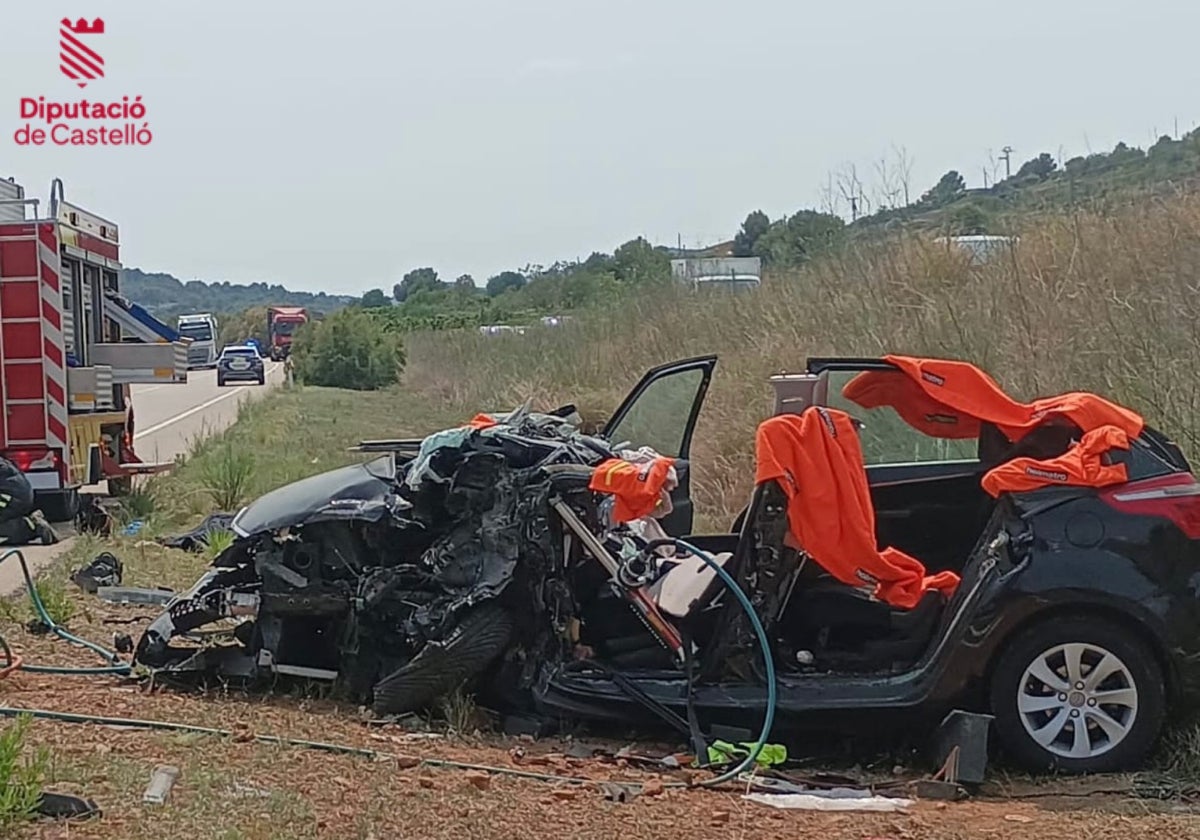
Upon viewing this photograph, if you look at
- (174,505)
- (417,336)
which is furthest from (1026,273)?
(417,336)

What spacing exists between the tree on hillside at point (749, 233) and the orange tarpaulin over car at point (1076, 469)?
1578cm

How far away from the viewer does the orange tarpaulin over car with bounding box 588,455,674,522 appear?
20.4 feet

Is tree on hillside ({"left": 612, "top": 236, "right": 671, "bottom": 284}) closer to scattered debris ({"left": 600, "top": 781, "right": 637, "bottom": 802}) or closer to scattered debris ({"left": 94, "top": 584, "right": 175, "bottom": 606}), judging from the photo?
scattered debris ({"left": 94, "top": 584, "right": 175, "bottom": 606})

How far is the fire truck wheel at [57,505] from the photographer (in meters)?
13.2

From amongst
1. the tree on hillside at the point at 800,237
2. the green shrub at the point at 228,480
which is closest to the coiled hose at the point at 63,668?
the green shrub at the point at 228,480

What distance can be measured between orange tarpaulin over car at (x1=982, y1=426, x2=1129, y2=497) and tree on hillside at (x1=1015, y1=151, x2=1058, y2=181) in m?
9.59

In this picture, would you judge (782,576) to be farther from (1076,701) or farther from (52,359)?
(52,359)

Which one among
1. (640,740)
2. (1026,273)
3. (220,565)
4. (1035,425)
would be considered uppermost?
(1026,273)

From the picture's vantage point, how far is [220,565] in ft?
23.6

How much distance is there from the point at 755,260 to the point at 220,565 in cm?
1362

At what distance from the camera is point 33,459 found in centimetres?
1327

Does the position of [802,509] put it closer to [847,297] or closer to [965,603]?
[965,603]

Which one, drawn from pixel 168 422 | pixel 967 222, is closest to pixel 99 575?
pixel 967 222

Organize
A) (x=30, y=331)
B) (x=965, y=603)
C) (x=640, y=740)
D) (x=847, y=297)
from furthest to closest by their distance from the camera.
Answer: (x=847, y=297) < (x=30, y=331) < (x=640, y=740) < (x=965, y=603)
